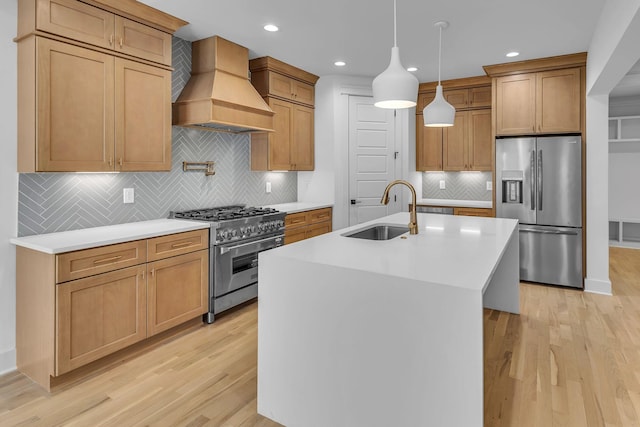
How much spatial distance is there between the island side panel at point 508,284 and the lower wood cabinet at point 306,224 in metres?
2.06

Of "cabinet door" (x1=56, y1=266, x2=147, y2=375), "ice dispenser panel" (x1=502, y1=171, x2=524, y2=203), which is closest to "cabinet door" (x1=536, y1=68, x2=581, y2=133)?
"ice dispenser panel" (x1=502, y1=171, x2=524, y2=203)

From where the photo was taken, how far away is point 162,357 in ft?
→ 9.21

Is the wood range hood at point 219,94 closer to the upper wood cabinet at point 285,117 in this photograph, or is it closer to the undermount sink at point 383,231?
the upper wood cabinet at point 285,117

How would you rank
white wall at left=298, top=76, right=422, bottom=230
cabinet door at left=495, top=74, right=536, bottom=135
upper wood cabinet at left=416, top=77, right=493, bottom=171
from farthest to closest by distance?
1. upper wood cabinet at left=416, top=77, right=493, bottom=171
2. white wall at left=298, top=76, right=422, bottom=230
3. cabinet door at left=495, top=74, right=536, bottom=135

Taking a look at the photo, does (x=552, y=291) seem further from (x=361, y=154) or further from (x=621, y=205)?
(x=621, y=205)

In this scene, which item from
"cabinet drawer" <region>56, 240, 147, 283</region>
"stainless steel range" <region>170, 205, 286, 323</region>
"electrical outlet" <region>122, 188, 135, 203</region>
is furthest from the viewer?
"stainless steel range" <region>170, 205, 286, 323</region>

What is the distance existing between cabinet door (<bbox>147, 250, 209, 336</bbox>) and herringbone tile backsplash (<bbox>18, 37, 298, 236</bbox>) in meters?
0.63

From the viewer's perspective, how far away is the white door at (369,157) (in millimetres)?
5246

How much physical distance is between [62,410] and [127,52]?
2.42 m

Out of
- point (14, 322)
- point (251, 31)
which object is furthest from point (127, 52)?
point (14, 322)

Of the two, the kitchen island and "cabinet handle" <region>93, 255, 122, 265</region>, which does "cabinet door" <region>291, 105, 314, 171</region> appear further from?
the kitchen island

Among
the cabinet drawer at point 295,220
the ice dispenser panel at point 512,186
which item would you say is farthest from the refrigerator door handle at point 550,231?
the cabinet drawer at point 295,220

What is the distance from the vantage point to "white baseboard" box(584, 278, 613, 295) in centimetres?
424

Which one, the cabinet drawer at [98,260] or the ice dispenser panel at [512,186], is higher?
the ice dispenser panel at [512,186]
